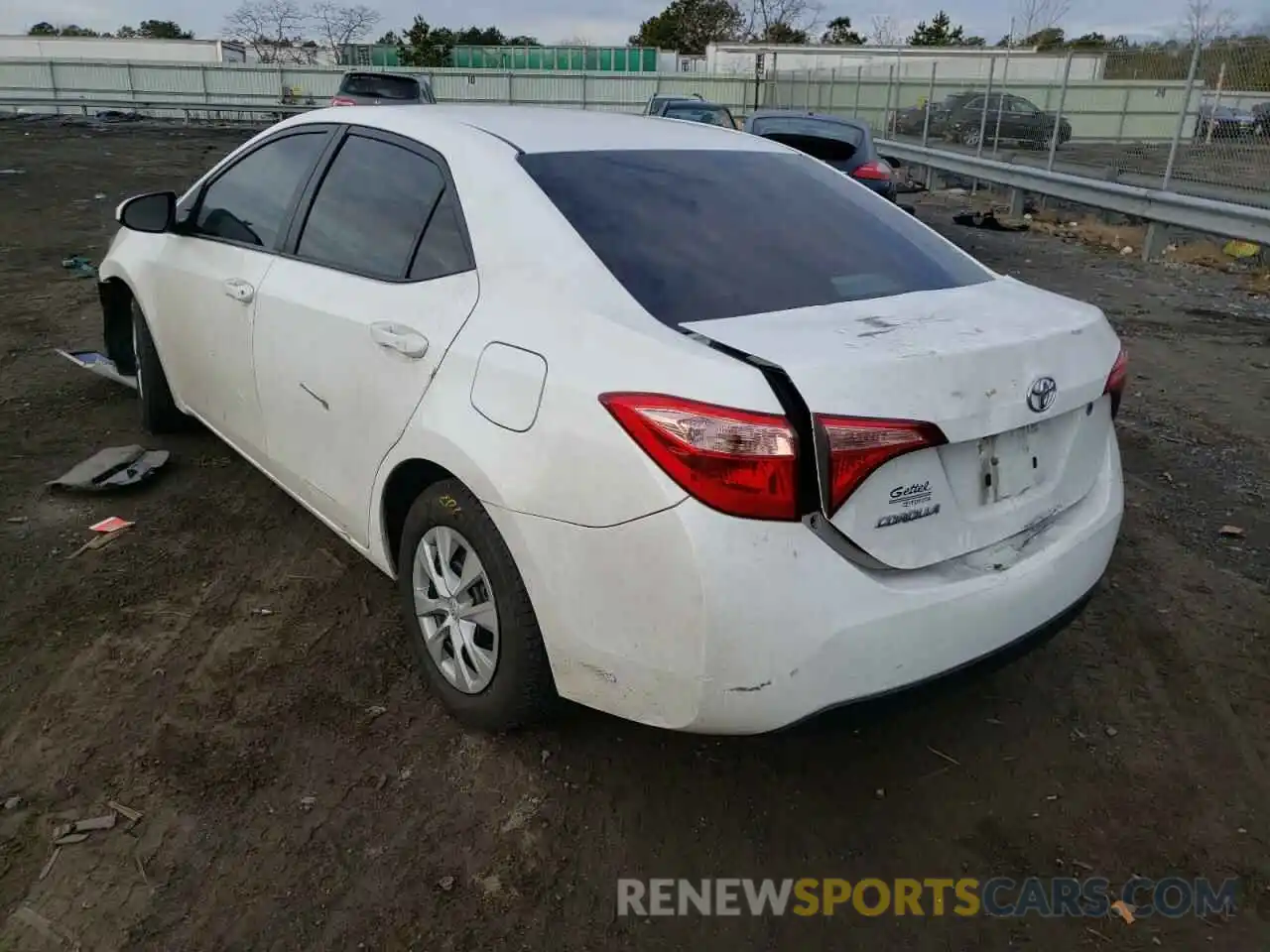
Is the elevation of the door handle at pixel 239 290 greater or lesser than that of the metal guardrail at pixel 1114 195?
greater

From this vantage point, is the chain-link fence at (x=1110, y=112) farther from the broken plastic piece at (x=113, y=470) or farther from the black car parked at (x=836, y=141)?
the broken plastic piece at (x=113, y=470)

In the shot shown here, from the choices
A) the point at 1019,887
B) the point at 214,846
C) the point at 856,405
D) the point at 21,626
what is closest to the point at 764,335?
the point at 856,405

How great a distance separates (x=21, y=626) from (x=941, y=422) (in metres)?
3.13

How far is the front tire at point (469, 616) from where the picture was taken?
A: 2598 mm

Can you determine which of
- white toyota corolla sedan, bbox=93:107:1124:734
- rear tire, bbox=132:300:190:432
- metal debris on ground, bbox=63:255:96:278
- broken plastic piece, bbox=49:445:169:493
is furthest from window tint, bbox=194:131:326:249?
metal debris on ground, bbox=63:255:96:278

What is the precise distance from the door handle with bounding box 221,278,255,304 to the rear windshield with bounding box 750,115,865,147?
9047 mm

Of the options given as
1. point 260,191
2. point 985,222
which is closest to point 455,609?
point 260,191

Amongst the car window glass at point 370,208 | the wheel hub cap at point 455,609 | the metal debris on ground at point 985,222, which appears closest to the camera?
the wheel hub cap at point 455,609

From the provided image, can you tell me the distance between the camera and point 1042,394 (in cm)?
246

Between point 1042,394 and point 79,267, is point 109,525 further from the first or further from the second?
point 79,267

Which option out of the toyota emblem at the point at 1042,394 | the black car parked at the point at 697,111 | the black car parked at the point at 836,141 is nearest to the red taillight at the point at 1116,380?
the toyota emblem at the point at 1042,394

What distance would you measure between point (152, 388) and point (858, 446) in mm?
4061

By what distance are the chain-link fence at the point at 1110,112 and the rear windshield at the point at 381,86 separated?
33.7ft

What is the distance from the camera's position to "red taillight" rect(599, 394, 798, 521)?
2.11 meters
